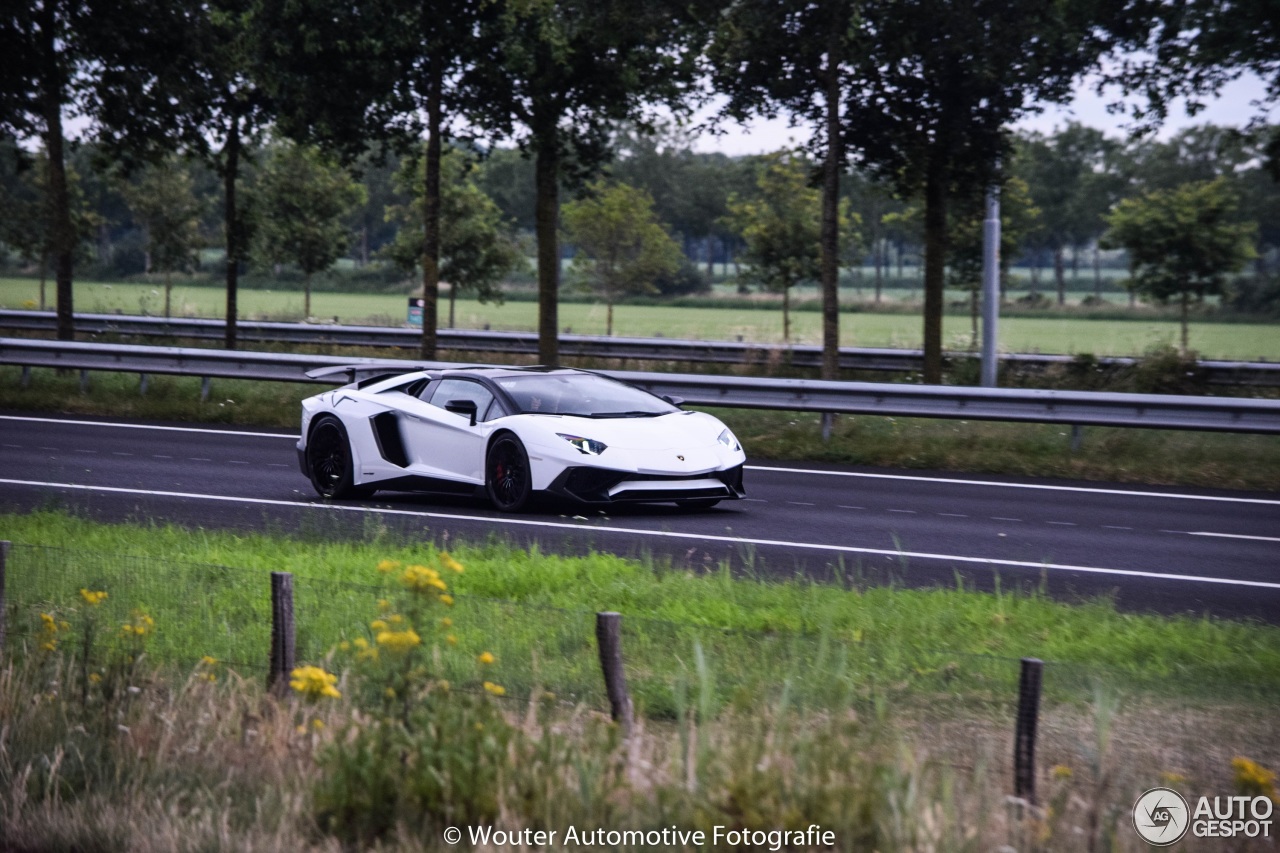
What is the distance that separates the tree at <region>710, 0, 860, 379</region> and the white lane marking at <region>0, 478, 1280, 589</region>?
9.07m

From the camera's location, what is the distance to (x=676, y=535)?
38.6 ft

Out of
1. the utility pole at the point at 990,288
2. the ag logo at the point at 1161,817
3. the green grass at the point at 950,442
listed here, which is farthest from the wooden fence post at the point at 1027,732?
the utility pole at the point at 990,288

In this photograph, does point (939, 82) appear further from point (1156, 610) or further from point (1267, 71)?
point (1156, 610)

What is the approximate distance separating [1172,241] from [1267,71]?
15.6m

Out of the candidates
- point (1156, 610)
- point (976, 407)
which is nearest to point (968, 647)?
point (1156, 610)

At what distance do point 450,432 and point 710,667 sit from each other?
776 centimetres

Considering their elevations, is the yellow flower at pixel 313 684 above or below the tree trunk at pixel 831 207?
below

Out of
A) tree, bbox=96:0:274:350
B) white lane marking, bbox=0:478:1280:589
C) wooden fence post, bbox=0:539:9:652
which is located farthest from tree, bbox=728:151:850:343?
wooden fence post, bbox=0:539:9:652

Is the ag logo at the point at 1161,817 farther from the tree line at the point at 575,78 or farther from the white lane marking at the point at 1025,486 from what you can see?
the tree line at the point at 575,78

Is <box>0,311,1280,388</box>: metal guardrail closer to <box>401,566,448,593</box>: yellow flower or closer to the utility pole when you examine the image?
the utility pole

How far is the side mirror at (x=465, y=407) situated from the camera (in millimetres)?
12766

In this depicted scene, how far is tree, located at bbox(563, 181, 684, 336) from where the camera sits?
46.1 m

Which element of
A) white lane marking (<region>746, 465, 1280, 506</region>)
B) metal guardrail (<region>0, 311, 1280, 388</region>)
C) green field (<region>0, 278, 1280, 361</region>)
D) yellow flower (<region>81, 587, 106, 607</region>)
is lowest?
white lane marking (<region>746, 465, 1280, 506</region>)

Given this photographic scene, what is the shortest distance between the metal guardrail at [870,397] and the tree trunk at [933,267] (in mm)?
5485
